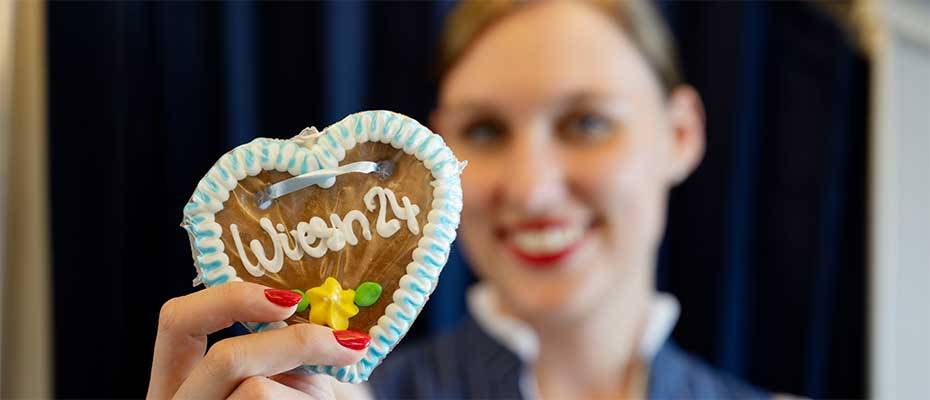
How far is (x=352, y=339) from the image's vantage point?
68 centimetres

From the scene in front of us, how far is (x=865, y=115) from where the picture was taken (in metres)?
1.72

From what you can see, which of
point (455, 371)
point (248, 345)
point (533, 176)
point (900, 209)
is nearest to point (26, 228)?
point (455, 371)

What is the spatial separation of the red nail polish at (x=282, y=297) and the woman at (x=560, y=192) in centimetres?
65

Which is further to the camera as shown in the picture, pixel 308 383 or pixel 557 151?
pixel 557 151

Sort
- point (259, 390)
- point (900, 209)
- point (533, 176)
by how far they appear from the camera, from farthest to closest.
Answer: point (900, 209) → point (533, 176) → point (259, 390)

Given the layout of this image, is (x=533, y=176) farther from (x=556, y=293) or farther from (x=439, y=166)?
(x=439, y=166)

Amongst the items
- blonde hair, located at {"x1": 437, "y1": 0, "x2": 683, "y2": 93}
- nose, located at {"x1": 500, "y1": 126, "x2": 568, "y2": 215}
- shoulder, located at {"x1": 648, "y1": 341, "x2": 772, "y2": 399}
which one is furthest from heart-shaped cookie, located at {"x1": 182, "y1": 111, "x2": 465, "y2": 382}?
shoulder, located at {"x1": 648, "y1": 341, "x2": 772, "y2": 399}

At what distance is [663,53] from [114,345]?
1151 mm

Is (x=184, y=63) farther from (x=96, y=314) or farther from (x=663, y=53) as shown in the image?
(x=663, y=53)

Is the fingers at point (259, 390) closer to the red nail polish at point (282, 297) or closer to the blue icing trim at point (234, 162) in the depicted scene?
the red nail polish at point (282, 297)

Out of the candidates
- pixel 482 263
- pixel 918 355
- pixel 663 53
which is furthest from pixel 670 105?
pixel 918 355

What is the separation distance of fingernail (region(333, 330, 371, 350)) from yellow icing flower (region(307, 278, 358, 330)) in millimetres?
17

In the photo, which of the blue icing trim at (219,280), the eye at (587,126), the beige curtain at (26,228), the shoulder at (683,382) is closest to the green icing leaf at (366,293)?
the blue icing trim at (219,280)

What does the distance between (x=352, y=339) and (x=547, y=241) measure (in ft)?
2.23
